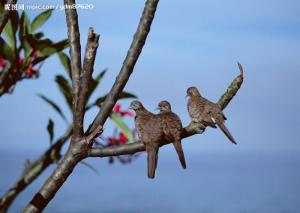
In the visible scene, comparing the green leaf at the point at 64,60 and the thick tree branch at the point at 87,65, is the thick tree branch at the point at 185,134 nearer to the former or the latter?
the thick tree branch at the point at 87,65

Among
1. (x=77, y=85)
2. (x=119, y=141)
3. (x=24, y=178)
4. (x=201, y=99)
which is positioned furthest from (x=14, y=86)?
(x=77, y=85)

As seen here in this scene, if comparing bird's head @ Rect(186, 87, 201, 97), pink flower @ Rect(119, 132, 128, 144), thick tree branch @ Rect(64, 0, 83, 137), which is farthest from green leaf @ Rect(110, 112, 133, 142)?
thick tree branch @ Rect(64, 0, 83, 137)

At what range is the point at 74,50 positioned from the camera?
73.4 inches

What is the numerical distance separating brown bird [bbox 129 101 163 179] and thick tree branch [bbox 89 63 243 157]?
51 mm

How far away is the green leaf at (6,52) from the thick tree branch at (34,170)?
562 millimetres

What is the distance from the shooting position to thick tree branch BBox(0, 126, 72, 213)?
2973mm

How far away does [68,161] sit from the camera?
1.79 m

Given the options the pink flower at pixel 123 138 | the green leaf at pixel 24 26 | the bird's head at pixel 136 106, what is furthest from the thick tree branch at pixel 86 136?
the pink flower at pixel 123 138

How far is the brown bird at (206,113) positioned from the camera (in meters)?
2.65

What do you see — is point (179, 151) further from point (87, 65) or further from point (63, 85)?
point (63, 85)

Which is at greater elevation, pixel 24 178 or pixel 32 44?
pixel 32 44

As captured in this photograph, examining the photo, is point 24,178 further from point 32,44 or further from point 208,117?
point 208,117

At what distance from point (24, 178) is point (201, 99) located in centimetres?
117

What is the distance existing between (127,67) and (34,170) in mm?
1541
